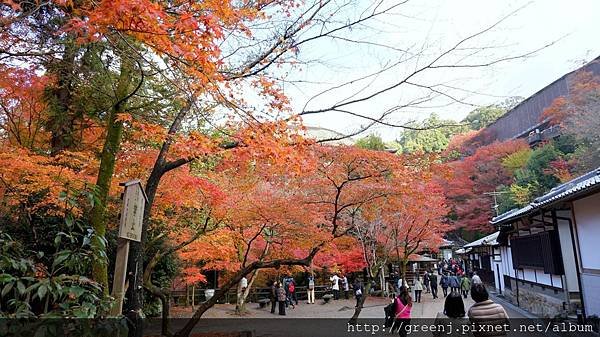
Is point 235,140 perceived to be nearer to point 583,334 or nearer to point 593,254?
point 593,254

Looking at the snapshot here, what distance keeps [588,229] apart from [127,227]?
9184 millimetres

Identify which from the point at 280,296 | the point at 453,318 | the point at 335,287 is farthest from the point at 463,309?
the point at 335,287

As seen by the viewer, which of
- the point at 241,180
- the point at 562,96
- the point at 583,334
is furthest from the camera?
the point at 562,96

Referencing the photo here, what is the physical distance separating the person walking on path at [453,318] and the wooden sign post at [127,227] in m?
4.31

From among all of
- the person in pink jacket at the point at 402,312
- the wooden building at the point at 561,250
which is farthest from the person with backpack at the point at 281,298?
the wooden building at the point at 561,250

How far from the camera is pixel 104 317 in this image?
104 inches

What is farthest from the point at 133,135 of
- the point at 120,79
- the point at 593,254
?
the point at 593,254

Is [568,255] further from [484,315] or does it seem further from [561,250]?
[484,315]

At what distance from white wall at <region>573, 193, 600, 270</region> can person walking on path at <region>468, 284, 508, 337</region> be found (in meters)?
5.09

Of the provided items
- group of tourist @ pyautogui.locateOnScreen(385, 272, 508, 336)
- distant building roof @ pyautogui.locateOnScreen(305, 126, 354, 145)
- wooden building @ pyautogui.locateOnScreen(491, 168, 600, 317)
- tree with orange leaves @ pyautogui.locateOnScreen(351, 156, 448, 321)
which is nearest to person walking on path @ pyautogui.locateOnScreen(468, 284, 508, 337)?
group of tourist @ pyautogui.locateOnScreen(385, 272, 508, 336)

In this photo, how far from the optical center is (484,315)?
4492 mm

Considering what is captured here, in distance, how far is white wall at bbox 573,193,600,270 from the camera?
26.3 feet

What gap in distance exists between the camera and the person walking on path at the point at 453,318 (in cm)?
552

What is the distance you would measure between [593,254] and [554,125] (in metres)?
29.6
